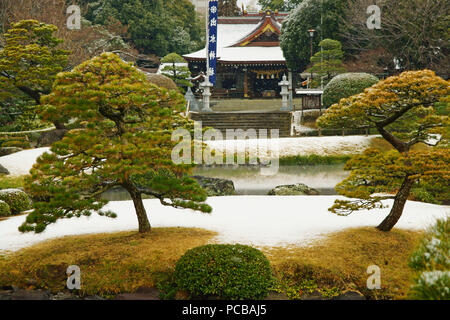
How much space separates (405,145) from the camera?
686cm

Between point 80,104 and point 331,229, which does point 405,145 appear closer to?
point 331,229

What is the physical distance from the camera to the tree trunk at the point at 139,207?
6711 mm

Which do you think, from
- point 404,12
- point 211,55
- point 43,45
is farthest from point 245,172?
point 211,55

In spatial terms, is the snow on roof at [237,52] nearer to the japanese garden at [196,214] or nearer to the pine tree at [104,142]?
the japanese garden at [196,214]

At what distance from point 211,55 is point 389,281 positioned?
22746 mm

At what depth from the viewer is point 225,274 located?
4953 mm

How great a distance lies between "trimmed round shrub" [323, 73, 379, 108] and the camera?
17.4 m

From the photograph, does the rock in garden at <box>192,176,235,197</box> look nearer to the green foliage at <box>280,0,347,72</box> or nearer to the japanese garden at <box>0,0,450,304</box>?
the japanese garden at <box>0,0,450,304</box>

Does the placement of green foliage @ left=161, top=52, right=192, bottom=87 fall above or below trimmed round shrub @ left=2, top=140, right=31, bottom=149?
above

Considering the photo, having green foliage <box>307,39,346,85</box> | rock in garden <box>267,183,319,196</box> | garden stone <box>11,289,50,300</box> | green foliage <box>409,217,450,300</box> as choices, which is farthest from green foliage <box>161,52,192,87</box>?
green foliage <box>409,217,450,300</box>

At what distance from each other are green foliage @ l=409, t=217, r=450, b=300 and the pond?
6.92 m

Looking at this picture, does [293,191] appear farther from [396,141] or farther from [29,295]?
[29,295]

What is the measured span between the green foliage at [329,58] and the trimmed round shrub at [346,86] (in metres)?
3.30

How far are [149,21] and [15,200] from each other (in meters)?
26.8
